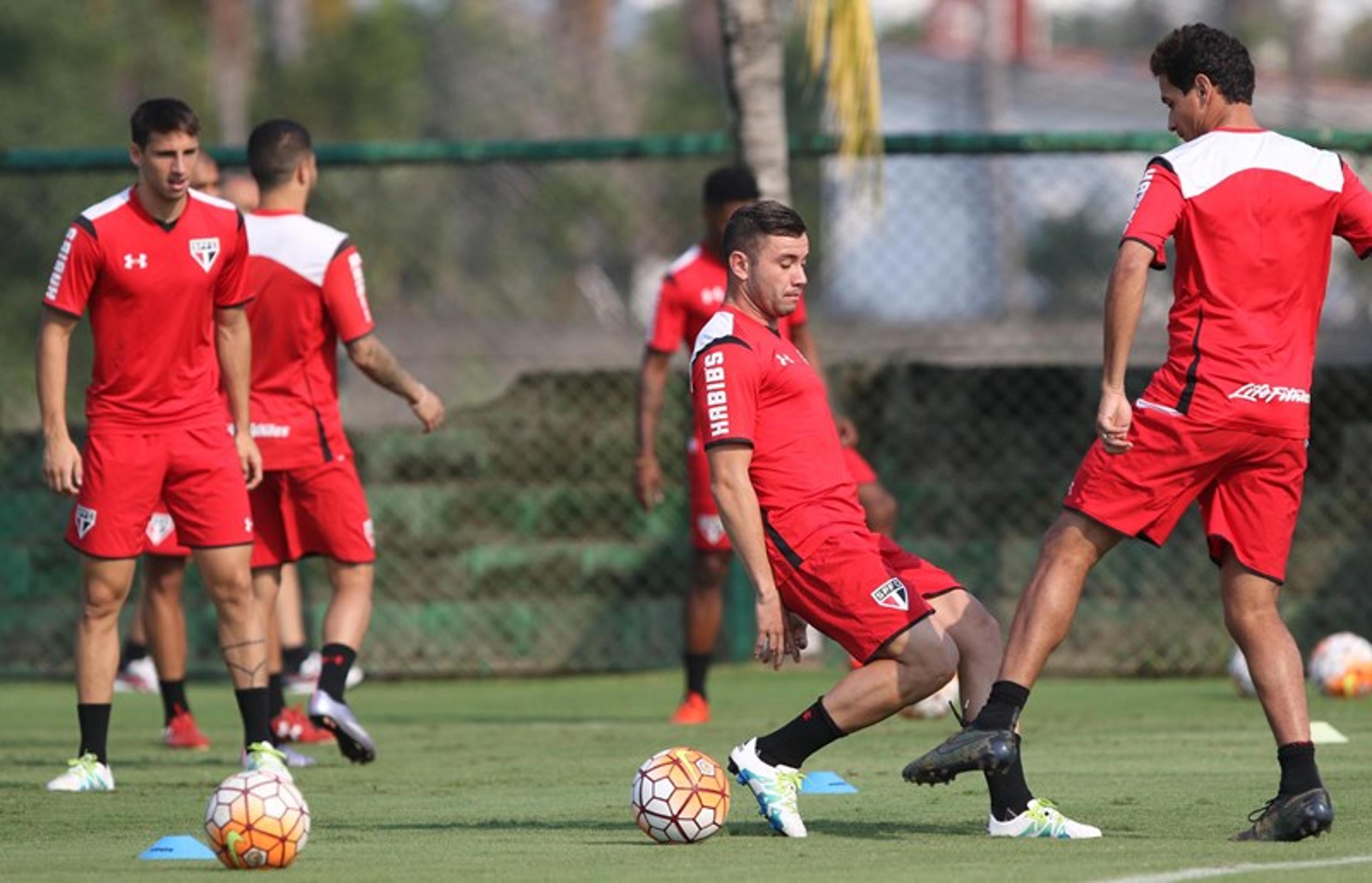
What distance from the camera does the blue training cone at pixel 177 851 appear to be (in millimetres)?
7195

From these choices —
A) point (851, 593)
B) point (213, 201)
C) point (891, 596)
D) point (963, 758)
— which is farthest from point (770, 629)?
point (213, 201)

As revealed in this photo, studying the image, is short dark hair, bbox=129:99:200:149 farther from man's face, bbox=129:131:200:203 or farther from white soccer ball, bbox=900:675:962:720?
white soccer ball, bbox=900:675:962:720

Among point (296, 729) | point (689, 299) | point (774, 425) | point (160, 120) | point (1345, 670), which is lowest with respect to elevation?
point (1345, 670)

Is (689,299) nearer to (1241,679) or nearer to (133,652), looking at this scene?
(1241,679)

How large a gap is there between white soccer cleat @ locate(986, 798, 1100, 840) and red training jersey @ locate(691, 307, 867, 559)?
0.95m

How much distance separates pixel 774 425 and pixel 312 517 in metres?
3.39

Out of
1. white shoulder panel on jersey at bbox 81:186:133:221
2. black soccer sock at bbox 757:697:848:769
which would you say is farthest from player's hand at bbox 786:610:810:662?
white shoulder panel on jersey at bbox 81:186:133:221

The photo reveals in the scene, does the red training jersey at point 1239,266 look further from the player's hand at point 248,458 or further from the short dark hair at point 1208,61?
the player's hand at point 248,458

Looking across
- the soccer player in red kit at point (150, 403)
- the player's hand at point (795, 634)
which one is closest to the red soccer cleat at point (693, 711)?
the soccer player in red kit at point (150, 403)

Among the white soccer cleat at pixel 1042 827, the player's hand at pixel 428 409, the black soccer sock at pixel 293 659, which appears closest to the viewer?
the white soccer cleat at pixel 1042 827

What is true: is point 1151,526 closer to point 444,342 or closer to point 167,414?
point 167,414

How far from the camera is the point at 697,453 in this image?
1155 centimetres

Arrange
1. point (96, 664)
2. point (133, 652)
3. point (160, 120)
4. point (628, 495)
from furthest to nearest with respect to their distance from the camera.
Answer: point (628, 495) < point (133, 652) < point (96, 664) < point (160, 120)

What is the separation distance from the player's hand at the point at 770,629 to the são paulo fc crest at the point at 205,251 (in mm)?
2963
